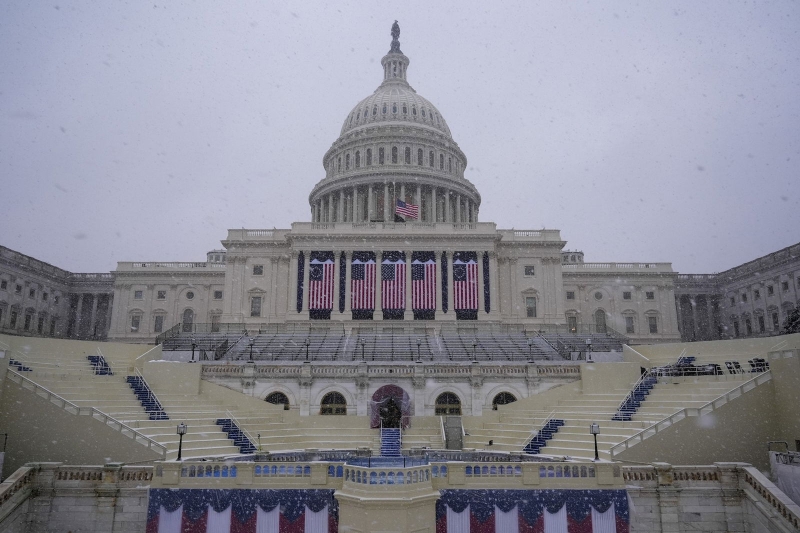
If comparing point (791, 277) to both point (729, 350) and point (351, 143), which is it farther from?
point (351, 143)

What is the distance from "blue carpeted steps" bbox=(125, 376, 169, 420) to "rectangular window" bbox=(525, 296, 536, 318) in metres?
43.6

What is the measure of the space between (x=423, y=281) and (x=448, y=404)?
27826 millimetres

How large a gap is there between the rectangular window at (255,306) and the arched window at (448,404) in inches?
1348

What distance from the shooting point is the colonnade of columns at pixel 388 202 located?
289ft

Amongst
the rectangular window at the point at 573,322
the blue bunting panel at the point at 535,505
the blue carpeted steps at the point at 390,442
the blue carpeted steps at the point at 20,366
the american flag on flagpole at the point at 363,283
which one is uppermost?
the american flag on flagpole at the point at 363,283

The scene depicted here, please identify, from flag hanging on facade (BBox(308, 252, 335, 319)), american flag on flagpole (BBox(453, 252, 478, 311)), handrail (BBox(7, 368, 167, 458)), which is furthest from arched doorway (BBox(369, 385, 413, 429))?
flag hanging on facade (BBox(308, 252, 335, 319))

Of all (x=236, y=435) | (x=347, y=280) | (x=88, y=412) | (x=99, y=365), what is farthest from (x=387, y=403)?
(x=347, y=280)

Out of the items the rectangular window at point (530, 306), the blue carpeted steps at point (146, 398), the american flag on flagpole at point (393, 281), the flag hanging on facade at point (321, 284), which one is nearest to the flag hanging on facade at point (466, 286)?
the american flag on flagpole at point (393, 281)

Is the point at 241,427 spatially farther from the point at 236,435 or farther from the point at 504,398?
the point at 504,398

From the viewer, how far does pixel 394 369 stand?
40.2 metres

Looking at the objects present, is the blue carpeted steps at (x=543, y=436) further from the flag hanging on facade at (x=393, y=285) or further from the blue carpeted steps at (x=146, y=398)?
the flag hanging on facade at (x=393, y=285)

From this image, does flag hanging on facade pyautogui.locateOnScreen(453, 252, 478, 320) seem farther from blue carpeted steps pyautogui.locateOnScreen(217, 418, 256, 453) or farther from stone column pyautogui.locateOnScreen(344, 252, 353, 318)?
blue carpeted steps pyautogui.locateOnScreen(217, 418, 256, 453)

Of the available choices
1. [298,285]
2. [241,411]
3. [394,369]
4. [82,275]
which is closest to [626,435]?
[394,369]

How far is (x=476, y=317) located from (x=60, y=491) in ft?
160
